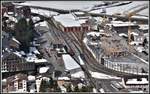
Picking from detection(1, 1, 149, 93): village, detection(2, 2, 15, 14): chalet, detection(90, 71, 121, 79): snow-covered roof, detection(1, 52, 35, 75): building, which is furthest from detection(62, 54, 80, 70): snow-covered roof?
detection(2, 2, 15, 14): chalet

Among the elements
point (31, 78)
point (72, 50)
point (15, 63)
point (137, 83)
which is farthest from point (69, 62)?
point (137, 83)

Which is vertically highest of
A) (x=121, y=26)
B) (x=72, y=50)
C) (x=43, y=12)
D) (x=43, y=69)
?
(x=43, y=12)

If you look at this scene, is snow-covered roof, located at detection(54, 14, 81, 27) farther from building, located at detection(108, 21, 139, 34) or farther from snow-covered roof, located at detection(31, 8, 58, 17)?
building, located at detection(108, 21, 139, 34)

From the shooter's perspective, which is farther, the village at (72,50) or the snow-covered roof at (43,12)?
the snow-covered roof at (43,12)

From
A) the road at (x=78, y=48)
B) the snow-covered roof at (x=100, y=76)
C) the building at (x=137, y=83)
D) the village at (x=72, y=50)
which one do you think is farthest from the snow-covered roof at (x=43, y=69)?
the building at (x=137, y=83)

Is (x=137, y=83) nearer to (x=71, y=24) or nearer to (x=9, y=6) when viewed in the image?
(x=71, y=24)

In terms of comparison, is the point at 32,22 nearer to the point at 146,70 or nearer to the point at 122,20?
the point at 122,20

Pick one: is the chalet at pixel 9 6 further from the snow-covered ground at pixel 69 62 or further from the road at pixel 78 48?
the snow-covered ground at pixel 69 62
